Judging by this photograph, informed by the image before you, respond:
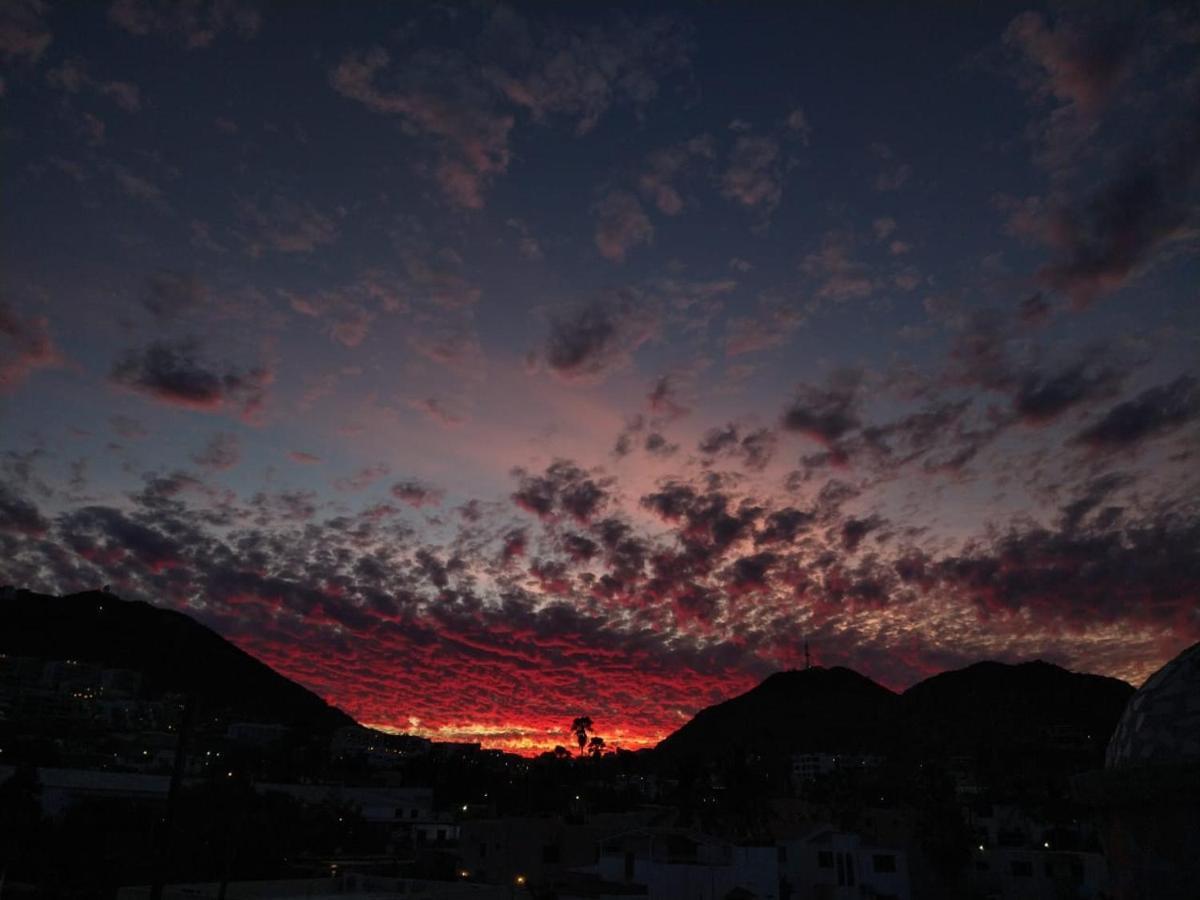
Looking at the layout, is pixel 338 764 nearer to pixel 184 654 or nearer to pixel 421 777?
pixel 421 777

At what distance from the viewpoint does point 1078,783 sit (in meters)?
7.44

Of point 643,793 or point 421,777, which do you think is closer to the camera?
point 421,777

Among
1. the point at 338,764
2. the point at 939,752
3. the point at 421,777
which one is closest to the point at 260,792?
A: the point at 421,777

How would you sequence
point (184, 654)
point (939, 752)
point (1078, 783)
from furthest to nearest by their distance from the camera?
point (939, 752) → point (184, 654) → point (1078, 783)

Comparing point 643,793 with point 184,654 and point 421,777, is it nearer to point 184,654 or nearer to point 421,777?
point 421,777

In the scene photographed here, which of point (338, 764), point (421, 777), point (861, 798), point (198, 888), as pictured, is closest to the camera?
point (198, 888)

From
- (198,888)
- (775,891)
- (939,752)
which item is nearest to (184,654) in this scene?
(198,888)

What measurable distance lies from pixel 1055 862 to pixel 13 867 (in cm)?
6461

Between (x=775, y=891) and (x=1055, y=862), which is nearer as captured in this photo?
(x=775, y=891)

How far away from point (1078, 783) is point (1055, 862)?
6223cm

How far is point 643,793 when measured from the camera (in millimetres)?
152625

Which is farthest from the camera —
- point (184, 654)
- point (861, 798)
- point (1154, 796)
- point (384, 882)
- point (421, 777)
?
point (421, 777)

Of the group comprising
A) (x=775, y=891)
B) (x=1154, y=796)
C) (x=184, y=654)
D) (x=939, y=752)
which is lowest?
(x=775, y=891)

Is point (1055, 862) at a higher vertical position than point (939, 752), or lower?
lower
